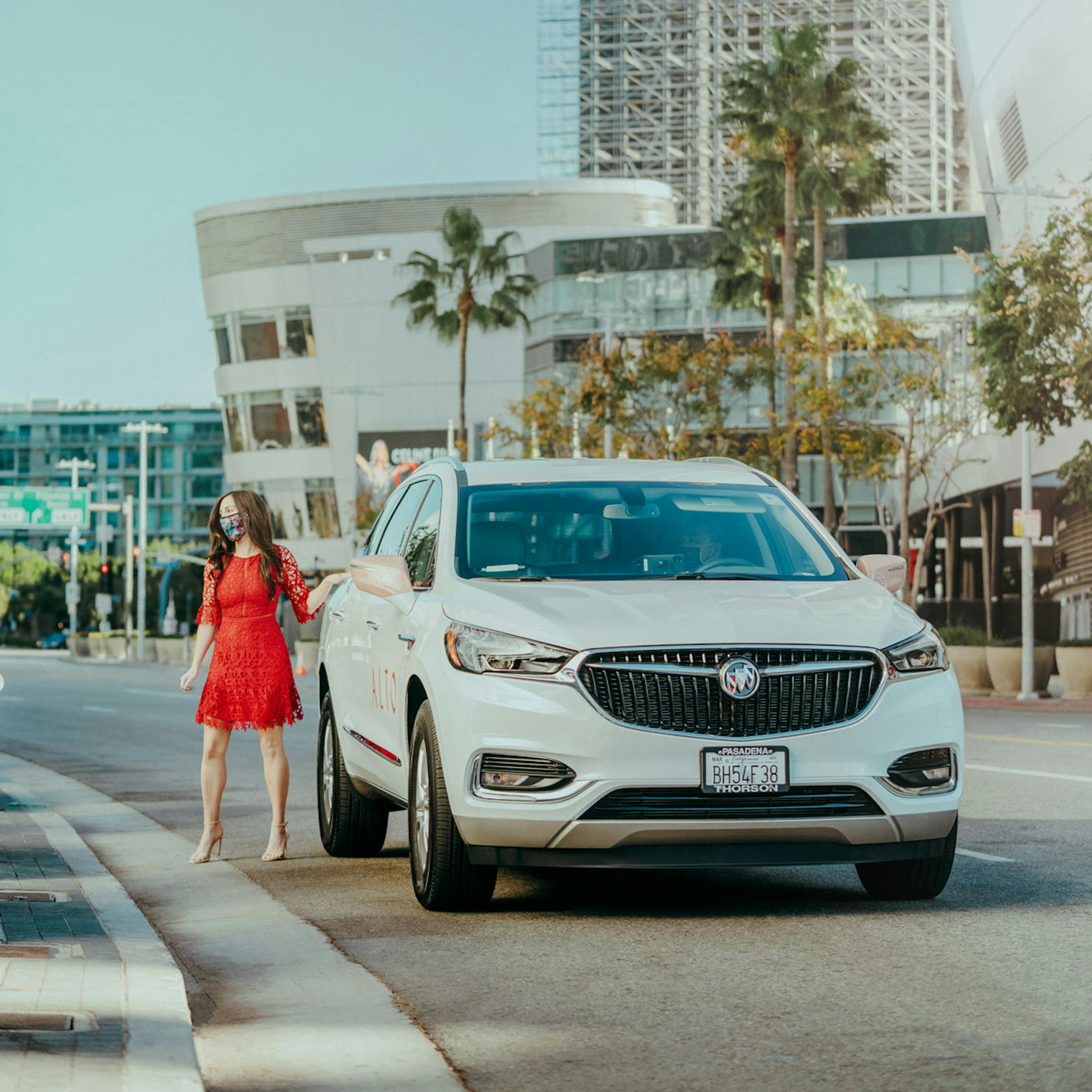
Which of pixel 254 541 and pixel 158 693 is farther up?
pixel 254 541

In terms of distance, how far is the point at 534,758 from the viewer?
7.36 metres

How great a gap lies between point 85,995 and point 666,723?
2.46 metres

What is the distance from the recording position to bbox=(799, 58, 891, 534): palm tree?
4556cm

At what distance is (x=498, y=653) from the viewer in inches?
295

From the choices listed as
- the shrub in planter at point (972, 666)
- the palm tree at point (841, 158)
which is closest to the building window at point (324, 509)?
the palm tree at point (841, 158)

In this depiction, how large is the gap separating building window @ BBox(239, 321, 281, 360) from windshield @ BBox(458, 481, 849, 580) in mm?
98366

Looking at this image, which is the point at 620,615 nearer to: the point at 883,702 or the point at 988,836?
the point at 883,702

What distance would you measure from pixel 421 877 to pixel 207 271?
106 m

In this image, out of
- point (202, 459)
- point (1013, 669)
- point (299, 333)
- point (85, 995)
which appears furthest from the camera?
point (202, 459)

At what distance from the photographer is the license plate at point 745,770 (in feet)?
23.9

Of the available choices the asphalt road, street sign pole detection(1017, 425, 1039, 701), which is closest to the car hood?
the asphalt road

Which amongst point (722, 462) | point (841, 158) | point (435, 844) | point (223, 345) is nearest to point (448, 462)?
point (722, 462)

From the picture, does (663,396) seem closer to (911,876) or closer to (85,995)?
(911,876)

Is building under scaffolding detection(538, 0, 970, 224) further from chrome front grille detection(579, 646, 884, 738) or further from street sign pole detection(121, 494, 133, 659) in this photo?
chrome front grille detection(579, 646, 884, 738)
